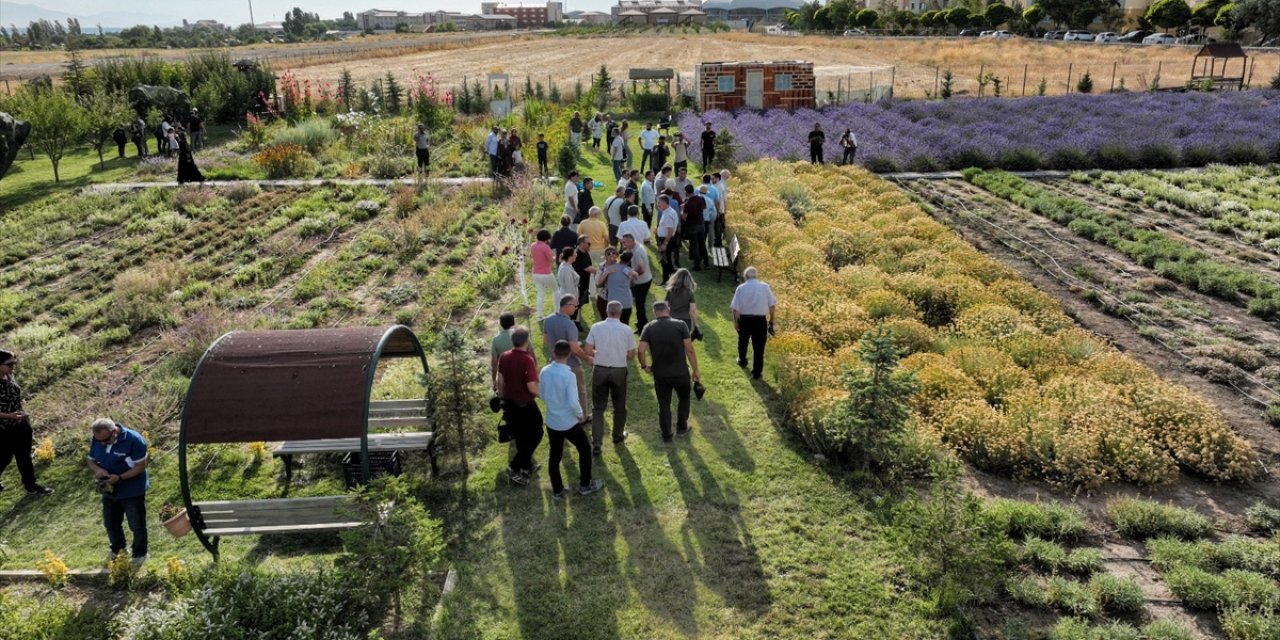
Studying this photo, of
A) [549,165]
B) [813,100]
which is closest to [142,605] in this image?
[549,165]

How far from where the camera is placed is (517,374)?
7180 mm

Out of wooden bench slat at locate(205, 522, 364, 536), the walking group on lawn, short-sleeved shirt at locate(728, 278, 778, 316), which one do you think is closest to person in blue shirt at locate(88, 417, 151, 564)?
wooden bench slat at locate(205, 522, 364, 536)

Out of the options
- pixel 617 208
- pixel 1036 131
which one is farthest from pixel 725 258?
pixel 1036 131

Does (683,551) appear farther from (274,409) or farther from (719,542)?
(274,409)

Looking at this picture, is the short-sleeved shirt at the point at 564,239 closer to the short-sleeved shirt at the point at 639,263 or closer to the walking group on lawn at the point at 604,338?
the walking group on lawn at the point at 604,338

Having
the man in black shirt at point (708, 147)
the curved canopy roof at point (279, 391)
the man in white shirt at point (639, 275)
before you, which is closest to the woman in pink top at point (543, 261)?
the man in white shirt at point (639, 275)

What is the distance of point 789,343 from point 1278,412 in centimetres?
542

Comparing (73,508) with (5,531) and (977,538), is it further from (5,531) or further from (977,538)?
(977,538)

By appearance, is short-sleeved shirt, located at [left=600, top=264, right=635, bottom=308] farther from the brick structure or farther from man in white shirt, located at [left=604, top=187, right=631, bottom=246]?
the brick structure

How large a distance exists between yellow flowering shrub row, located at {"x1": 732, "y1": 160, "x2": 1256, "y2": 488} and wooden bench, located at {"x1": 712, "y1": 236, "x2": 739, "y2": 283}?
0.82 ft

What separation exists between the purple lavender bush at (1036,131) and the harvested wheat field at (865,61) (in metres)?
7.59

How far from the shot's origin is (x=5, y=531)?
7.43m

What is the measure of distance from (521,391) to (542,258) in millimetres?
3844

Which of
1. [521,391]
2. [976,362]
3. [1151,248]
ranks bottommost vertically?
[976,362]
